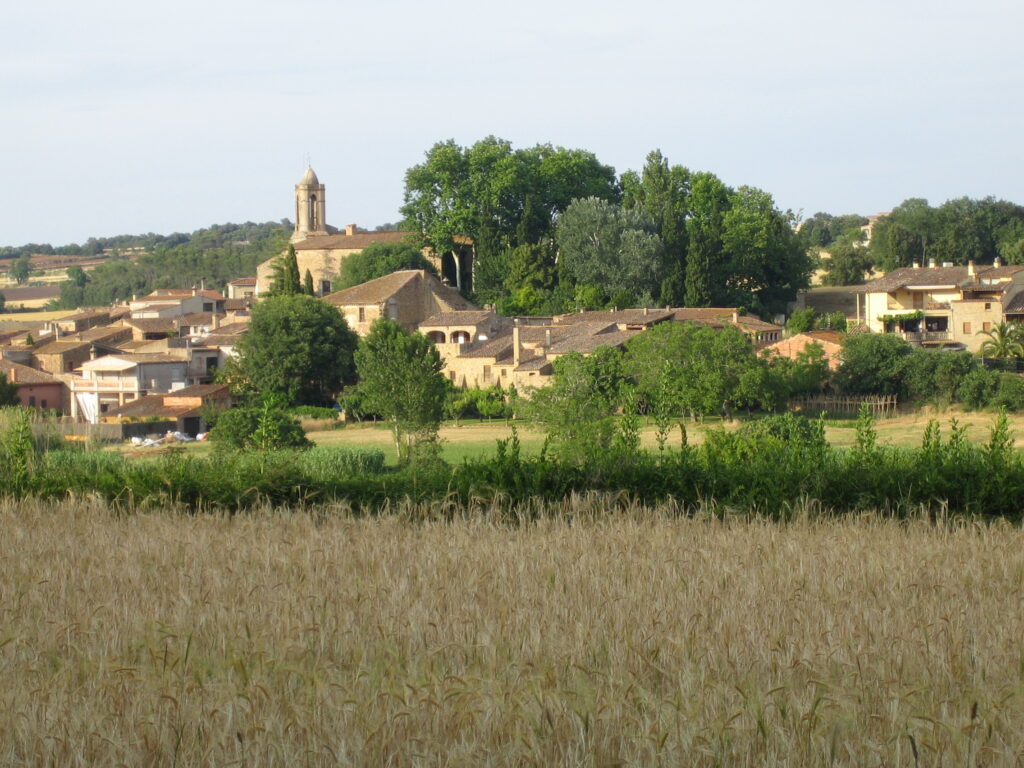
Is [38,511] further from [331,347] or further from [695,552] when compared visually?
[331,347]

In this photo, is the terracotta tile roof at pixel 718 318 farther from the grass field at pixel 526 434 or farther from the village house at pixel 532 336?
the grass field at pixel 526 434

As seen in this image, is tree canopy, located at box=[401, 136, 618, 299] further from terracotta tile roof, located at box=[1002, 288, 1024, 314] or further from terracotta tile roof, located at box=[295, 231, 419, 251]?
terracotta tile roof, located at box=[1002, 288, 1024, 314]

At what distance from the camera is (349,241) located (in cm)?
7275

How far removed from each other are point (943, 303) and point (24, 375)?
3857cm

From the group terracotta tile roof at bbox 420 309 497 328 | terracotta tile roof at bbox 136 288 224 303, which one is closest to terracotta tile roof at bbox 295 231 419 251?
terracotta tile roof at bbox 136 288 224 303

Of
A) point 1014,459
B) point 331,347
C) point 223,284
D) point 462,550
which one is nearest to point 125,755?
point 462,550

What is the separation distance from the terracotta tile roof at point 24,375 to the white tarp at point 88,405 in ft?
6.90

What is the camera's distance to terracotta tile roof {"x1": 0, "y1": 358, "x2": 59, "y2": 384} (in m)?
54.8

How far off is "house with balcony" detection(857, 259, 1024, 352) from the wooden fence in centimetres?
713

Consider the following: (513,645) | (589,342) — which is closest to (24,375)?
(589,342)

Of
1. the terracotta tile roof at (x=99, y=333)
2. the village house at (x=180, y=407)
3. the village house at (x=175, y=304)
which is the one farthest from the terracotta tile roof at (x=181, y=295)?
the village house at (x=180, y=407)

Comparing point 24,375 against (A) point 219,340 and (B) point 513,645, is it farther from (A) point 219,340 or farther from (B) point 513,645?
(B) point 513,645

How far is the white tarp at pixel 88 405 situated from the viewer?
5341 cm

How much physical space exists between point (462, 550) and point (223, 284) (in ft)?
359
